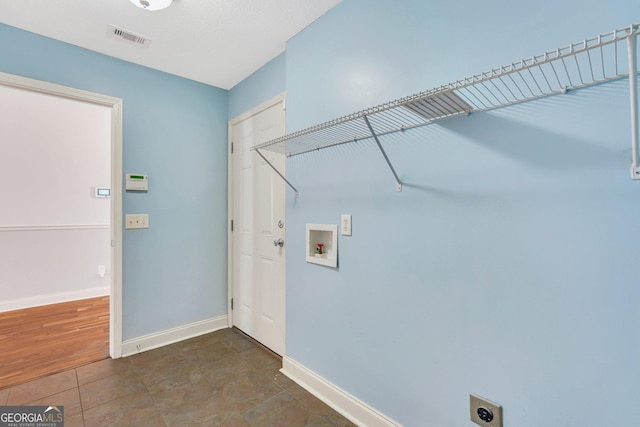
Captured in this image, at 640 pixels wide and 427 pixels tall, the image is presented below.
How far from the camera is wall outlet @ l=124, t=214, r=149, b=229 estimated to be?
241cm

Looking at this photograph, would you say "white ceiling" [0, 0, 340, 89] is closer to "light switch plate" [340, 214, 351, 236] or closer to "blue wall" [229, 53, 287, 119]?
"blue wall" [229, 53, 287, 119]

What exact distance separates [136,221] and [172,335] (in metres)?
1.10

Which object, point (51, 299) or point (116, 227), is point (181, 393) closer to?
point (116, 227)

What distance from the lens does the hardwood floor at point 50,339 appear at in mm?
2180

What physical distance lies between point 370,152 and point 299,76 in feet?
2.92

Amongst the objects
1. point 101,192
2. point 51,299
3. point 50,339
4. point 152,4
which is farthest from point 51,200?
point 152,4

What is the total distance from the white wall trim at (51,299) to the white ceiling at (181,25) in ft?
9.64

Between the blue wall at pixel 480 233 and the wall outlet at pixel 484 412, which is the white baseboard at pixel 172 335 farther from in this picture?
the wall outlet at pixel 484 412

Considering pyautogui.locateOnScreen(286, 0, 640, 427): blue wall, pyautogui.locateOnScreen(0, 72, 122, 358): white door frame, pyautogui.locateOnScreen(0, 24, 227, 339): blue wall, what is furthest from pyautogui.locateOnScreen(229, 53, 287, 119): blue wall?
pyautogui.locateOnScreen(0, 72, 122, 358): white door frame

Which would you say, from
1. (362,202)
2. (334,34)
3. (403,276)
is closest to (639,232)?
(403,276)

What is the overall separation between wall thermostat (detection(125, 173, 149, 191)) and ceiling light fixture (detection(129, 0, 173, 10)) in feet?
4.22

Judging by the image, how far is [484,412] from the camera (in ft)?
3.76

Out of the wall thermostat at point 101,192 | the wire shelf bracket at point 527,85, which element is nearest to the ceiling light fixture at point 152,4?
the wire shelf bracket at point 527,85

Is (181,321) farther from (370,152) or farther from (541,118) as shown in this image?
(541,118)
